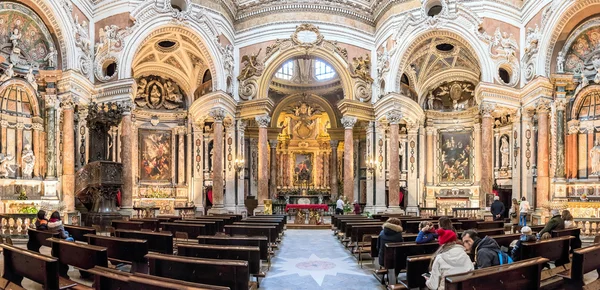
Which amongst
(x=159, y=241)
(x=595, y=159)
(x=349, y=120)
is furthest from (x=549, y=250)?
(x=349, y=120)

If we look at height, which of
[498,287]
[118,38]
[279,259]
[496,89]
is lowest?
[279,259]

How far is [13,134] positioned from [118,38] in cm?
573

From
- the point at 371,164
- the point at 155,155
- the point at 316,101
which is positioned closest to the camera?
the point at 371,164

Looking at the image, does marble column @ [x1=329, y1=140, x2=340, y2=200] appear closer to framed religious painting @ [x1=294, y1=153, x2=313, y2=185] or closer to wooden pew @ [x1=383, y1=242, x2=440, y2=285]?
framed religious painting @ [x1=294, y1=153, x2=313, y2=185]

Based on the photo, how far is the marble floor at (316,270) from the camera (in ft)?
24.4

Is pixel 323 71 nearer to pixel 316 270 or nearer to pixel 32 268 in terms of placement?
pixel 316 270

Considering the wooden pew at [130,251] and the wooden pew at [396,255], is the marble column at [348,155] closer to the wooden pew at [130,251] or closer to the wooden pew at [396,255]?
the wooden pew at [396,255]

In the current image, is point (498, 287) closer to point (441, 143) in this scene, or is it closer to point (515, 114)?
point (515, 114)

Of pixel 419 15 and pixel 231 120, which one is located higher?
pixel 419 15

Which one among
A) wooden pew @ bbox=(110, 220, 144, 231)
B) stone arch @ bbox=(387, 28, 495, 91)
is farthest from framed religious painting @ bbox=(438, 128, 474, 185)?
wooden pew @ bbox=(110, 220, 144, 231)

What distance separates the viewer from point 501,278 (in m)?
4.50

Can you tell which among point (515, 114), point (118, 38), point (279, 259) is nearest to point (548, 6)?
point (515, 114)

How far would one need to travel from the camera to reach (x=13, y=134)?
50.5 feet

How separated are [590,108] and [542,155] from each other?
245 centimetres
